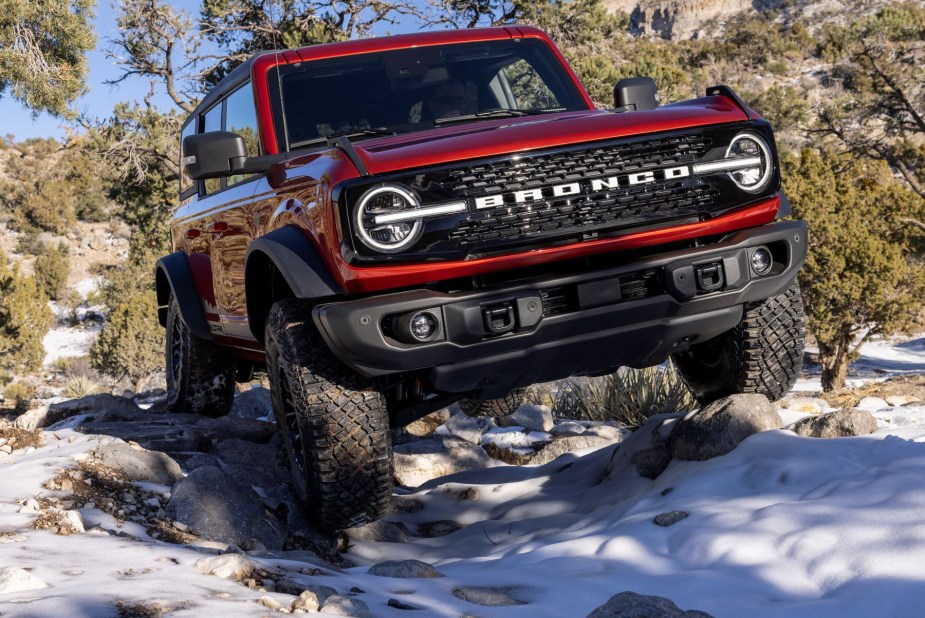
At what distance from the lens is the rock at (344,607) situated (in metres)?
2.82

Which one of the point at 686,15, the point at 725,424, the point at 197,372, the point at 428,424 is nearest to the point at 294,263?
the point at 725,424

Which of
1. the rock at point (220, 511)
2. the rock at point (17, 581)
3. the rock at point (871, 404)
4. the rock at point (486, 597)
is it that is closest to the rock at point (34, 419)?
the rock at point (220, 511)

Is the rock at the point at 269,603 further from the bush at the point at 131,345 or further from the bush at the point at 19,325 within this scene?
the bush at the point at 19,325

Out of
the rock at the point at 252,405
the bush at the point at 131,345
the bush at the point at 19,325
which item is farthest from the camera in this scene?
the bush at the point at 131,345

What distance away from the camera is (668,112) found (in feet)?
13.5

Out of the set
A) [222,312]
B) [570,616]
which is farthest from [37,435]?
[570,616]

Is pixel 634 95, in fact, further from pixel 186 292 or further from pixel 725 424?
pixel 186 292

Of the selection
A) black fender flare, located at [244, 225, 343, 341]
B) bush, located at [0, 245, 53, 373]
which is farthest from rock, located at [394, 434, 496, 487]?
bush, located at [0, 245, 53, 373]

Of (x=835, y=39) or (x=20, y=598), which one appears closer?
(x=20, y=598)

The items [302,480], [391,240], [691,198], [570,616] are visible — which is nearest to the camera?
[570,616]

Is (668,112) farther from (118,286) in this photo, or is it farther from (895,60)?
(118,286)

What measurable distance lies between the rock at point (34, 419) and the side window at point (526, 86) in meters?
3.98

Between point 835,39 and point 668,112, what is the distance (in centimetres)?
1915

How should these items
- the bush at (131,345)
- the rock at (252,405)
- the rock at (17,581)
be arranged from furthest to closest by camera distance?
1. the bush at (131,345)
2. the rock at (252,405)
3. the rock at (17,581)
